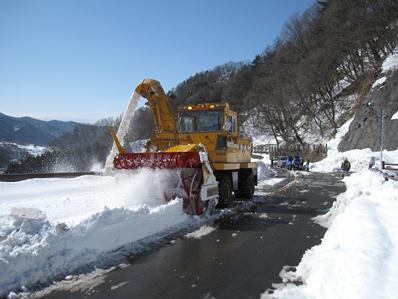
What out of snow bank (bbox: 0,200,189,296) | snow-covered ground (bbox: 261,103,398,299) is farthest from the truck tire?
snow bank (bbox: 0,200,189,296)

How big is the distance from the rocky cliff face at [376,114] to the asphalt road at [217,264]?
27.1 metres

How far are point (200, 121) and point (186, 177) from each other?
279 centimetres

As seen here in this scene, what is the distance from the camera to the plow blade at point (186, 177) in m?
9.01

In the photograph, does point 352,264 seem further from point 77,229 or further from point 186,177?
point 186,177

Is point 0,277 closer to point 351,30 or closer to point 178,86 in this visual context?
point 351,30

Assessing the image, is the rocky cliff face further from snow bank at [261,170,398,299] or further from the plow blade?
snow bank at [261,170,398,299]

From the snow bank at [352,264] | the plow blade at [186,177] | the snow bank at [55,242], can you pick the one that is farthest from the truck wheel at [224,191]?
the snow bank at [55,242]

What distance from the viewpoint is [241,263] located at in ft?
19.1

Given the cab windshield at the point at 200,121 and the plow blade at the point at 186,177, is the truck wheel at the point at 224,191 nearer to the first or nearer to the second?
the plow blade at the point at 186,177

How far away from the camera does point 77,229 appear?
5.91 meters

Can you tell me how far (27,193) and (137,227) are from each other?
26.6 feet

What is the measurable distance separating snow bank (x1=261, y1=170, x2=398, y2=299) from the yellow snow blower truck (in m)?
3.32

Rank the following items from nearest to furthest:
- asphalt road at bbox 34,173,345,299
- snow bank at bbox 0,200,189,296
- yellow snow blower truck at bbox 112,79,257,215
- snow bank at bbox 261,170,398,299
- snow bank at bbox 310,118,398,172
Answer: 1. snow bank at bbox 261,170,398,299
2. asphalt road at bbox 34,173,345,299
3. snow bank at bbox 0,200,189,296
4. yellow snow blower truck at bbox 112,79,257,215
5. snow bank at bbox 310,118,398,172

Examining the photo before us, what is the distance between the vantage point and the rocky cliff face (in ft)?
108
